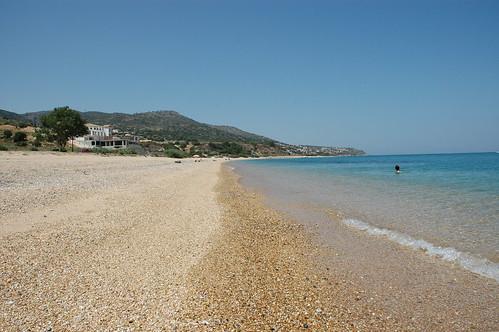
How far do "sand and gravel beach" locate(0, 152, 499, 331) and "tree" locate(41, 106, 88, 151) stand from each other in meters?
55.5

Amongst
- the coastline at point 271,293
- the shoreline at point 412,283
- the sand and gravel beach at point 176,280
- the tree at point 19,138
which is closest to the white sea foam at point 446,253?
the shoreline at point 412,283

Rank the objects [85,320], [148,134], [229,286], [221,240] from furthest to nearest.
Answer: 1. [148,134]
2. [221,240]
3. [229,286]
4. [85,320]

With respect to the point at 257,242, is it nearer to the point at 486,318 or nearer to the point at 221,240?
the point at 221,240

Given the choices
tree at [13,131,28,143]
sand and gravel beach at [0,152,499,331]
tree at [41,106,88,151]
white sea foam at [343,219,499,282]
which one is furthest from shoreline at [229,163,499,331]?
tree at [41,106,88,151]

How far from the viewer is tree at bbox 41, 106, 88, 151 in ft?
188

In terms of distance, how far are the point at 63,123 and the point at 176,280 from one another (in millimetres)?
62467

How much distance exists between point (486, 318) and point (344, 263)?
2.68 m

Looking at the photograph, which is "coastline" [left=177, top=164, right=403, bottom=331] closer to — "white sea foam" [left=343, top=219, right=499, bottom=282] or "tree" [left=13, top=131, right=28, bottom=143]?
"white sea foam" [left=343, top=219, right=499, bottom=282]

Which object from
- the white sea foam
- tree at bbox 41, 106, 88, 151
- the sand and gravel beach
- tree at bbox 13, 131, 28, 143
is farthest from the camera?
tree at bbox 41, 106, 88, 151

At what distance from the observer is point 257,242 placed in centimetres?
823

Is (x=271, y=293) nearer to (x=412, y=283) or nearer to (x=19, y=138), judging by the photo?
(x=412, y=283)

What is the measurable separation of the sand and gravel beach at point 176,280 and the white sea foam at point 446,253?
678 millimetres

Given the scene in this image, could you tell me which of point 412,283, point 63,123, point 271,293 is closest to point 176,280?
point 271,293

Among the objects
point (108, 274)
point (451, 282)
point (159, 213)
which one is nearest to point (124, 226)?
point (159, 213)
